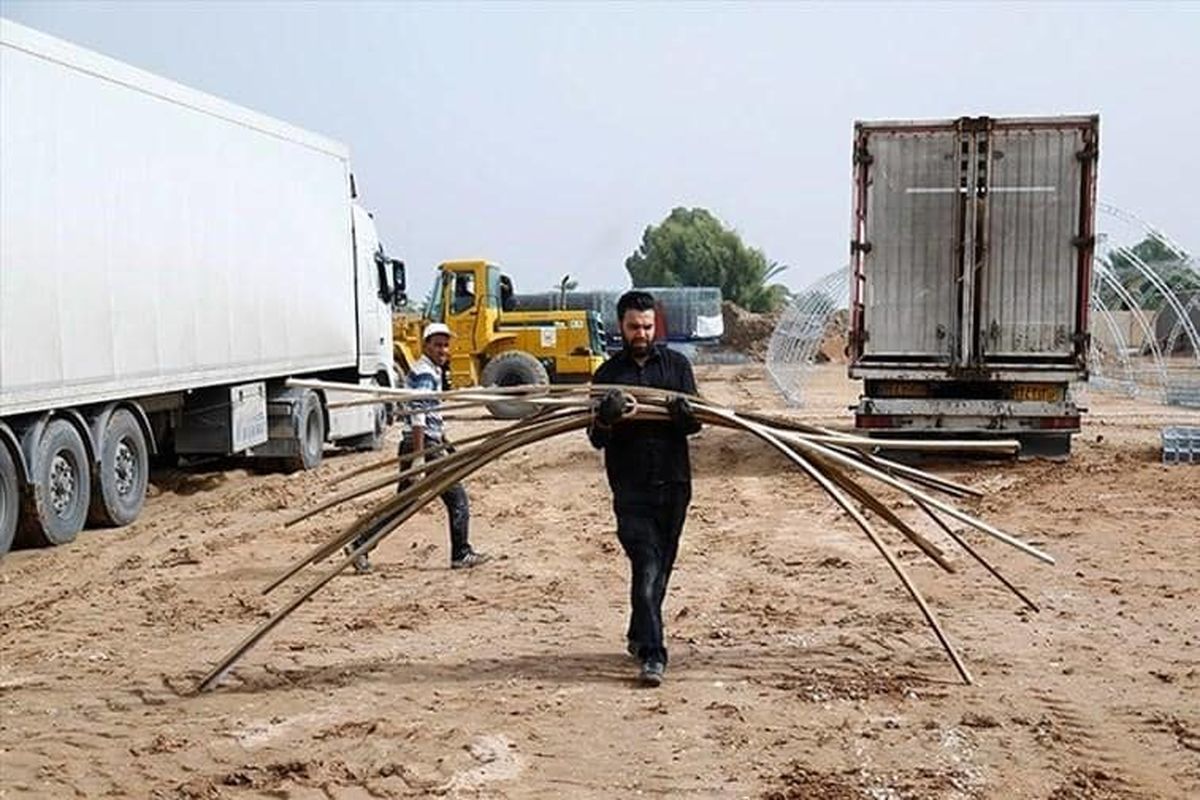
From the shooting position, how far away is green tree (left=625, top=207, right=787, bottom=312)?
79188mm

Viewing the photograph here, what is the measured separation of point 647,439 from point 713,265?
7279 cm

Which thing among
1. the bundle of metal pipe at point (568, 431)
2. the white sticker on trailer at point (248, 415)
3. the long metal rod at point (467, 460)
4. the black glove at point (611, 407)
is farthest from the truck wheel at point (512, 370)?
the black glove at point (611, 407)

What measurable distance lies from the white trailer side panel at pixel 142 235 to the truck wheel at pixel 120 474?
41 centimetres

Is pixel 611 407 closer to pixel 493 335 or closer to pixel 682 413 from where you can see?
pixel 682 413

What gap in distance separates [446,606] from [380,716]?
251 cm

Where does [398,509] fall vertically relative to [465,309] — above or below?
below

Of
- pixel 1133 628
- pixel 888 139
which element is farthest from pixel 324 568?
pixel 888 139

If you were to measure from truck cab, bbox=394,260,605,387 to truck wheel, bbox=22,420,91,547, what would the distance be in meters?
13.3

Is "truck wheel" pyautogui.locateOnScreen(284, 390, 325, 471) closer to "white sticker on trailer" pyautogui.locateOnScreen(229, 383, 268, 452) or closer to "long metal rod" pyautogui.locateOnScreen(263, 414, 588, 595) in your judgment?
"white sticker on trailer" pyautogui.locateOnScreen(229, 383, 268, 452)

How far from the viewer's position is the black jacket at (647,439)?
7.15 m

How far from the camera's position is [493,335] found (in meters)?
26.3

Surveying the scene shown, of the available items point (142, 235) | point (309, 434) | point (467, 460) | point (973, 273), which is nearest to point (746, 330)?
point (309, 434)

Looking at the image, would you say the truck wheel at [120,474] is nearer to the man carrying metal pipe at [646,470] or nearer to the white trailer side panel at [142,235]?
the white trailer side panel at [142,235]

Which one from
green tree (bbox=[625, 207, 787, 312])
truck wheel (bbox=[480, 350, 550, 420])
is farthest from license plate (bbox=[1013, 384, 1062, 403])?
green tree (bbox=[625, 207, 787, 312])
